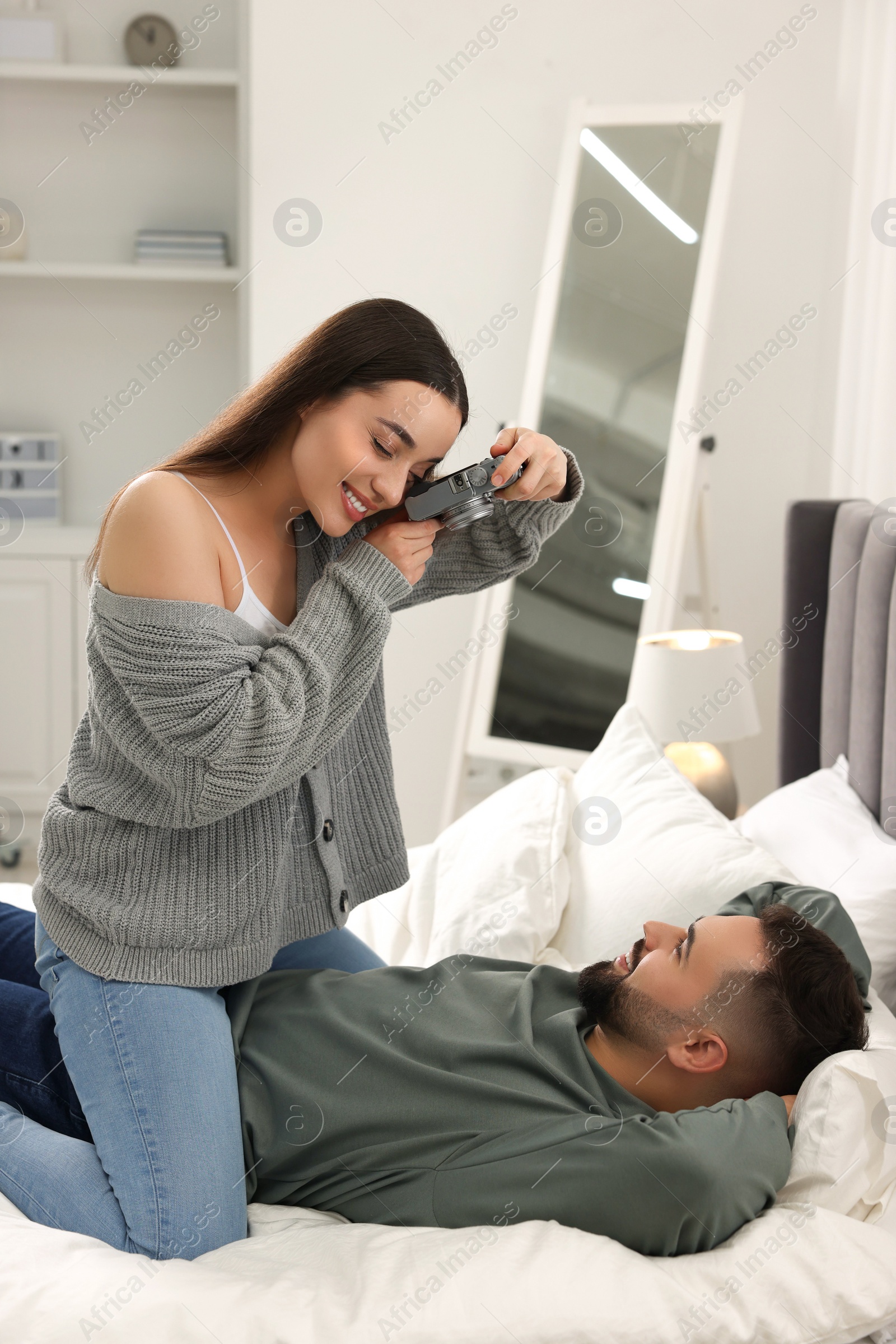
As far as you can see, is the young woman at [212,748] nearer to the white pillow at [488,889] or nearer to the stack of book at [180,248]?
the white pillow at [488,889]

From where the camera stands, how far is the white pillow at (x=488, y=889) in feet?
5.22

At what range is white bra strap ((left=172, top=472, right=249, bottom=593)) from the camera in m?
1.16

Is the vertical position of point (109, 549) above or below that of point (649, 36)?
below

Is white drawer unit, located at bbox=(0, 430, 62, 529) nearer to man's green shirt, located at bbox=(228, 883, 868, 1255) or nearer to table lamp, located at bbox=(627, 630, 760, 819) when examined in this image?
table lamp, located at bbox=(627, 630, 760, 819)

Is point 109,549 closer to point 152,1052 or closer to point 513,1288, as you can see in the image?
point 152,1052

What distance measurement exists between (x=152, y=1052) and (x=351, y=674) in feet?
1.36

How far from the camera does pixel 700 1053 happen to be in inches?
45.5

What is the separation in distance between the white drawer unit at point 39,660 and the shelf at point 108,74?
1.23 metres

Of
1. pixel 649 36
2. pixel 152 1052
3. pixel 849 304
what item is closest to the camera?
pixel 152 1052

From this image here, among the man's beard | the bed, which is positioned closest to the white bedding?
the bed

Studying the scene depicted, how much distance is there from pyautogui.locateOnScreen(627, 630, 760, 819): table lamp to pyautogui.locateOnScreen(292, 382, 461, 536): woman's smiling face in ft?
3.29

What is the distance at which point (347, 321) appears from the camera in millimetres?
1164

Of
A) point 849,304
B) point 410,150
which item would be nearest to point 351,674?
point 849,304

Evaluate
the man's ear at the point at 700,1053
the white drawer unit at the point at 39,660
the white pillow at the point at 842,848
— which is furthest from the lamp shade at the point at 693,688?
the white drawer unit at the point at 39,660
